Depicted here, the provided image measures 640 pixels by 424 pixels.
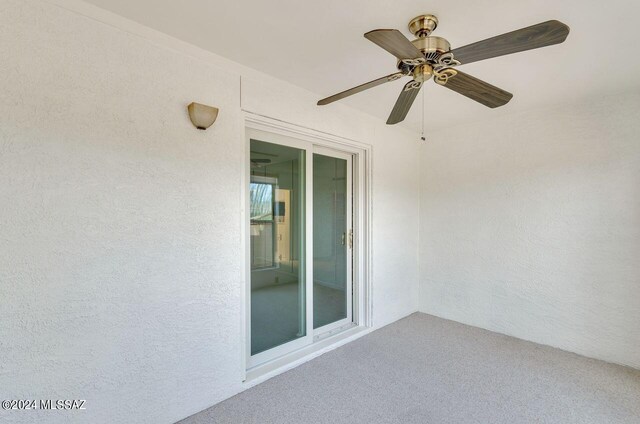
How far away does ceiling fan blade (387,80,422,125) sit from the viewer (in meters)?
1.70

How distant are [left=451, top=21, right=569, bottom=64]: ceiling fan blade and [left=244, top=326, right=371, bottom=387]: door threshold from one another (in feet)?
8.39

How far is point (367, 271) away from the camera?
3354mm

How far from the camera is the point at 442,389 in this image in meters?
2.27

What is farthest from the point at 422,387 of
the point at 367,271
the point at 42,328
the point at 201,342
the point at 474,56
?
the point at 42,328

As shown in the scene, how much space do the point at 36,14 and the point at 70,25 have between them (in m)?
0.13

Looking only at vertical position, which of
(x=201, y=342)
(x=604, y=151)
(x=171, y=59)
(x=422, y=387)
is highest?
(x=171, y=59)

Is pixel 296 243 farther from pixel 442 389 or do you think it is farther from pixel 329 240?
pixel 442 389

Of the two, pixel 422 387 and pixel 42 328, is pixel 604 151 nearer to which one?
pixel 422 387

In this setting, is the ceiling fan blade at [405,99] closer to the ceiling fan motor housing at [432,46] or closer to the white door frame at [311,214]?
the ceiling fan motor housing at [432,46]

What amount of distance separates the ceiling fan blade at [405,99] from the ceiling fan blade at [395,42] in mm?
247

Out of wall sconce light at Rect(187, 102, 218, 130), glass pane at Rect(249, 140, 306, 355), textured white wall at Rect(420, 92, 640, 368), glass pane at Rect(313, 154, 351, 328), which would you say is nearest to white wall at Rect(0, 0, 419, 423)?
wall sconce light at Rect(187, 102, 218, 130)

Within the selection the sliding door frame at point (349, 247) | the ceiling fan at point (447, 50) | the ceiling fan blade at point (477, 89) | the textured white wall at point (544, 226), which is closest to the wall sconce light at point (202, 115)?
the ceiling fan at point (447, 50)

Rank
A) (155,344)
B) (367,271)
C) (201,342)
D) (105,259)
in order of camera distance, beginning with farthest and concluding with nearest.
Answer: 1. (367,271)
2. (201,342)
3. (155,344)
4. (105,259)

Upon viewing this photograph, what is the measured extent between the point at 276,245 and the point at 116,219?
4.27ft
